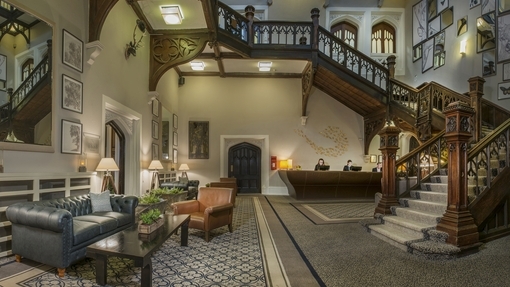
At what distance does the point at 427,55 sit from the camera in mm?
10305

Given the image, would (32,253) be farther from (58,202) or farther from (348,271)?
(348,271)

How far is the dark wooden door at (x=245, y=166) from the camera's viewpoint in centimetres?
1170

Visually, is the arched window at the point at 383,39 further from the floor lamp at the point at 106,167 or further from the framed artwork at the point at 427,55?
the floor lamp at the point at 106,167

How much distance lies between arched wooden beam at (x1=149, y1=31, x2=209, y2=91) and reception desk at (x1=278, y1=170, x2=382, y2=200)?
4651mm

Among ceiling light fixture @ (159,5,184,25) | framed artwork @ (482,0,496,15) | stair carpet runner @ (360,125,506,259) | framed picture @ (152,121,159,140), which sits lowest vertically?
stair carpet runner @ (360,125,506,259)

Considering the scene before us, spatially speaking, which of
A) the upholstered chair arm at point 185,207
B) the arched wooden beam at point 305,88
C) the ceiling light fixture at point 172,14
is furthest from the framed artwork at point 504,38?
the upholstered chair arm at point 185,207

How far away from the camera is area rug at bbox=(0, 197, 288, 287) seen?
113 inches

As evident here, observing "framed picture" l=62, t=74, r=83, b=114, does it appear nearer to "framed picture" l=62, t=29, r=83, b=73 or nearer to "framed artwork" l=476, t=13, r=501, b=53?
"framed picture" l=62, t=29, r=83, b=73

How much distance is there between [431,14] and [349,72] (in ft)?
14.5

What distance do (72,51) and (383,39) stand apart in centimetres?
1180

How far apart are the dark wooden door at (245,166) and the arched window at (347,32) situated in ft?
20.0

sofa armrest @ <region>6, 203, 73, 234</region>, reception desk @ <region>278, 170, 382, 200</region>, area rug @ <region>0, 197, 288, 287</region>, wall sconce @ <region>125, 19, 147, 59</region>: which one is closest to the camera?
area rug @ <region>0, 197, 288, 287</region>

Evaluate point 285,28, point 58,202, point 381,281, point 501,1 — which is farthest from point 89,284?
point 501,1

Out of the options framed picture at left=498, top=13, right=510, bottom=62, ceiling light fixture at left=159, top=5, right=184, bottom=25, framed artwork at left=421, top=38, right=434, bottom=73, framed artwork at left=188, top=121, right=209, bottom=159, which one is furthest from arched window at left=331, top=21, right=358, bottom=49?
ceiling light fixture at left=159, top=5, right=184, bottom=25
